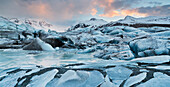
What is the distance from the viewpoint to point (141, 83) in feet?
3.40

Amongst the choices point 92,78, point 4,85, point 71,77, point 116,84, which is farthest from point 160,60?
point 4,85

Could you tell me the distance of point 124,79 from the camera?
3.90 ft

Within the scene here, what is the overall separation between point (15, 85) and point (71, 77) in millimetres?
665

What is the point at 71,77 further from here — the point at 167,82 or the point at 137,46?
the point at 137,46

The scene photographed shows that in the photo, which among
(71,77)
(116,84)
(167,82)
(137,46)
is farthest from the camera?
(137,46)

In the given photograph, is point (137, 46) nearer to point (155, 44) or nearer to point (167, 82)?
point (155, 44)

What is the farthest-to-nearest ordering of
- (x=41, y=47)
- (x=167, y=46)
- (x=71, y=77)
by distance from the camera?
(x=41, y=47) < (x=167, y=46) < (x=71, y=77)

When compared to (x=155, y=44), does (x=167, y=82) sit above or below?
below

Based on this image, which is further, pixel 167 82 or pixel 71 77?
pixel 71 77

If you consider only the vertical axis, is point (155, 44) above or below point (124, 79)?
above

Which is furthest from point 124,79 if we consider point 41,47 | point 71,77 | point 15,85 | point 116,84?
point 41,47

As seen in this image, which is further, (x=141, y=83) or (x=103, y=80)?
(x=103, y=80)

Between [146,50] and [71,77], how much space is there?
2.35 metres

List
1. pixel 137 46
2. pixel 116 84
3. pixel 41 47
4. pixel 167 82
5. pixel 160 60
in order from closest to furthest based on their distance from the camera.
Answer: pixel 167 82 < pixel 116 84 < pixel 160 60 < pixel 137 46 < pixel 41 47
